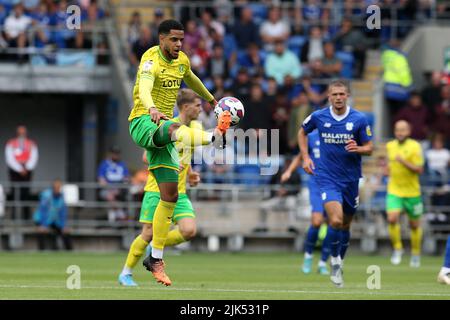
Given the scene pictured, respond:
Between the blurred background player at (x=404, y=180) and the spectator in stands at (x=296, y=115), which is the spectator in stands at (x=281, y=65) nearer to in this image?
the spectator in stands at (x=296, y=115)

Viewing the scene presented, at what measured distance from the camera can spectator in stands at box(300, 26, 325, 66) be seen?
31781 mm

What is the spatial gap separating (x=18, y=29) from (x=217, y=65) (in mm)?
4627

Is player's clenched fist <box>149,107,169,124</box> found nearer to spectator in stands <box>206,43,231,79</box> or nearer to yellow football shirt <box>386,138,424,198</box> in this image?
yellow football shirt <box>386,138,424,198</box>

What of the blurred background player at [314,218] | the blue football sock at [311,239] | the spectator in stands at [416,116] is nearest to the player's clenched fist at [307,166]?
the blurred background player at [314,218]

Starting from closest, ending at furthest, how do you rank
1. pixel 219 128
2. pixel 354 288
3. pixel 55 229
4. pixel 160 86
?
pixel 219 128 → pixel 160 86 → pixel 354 288 → pixel 55 229

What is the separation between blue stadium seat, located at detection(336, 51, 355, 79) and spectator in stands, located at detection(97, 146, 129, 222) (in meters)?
5.85

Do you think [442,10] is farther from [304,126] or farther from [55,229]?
[304,126]

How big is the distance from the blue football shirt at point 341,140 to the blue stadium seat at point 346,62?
556 inches

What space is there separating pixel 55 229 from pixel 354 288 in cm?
1301

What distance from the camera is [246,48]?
3173 cm

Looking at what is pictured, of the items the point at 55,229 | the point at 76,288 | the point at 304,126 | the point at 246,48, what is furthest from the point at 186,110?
the point at 246,48

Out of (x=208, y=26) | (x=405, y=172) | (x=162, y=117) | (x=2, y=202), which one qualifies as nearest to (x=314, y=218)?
(x=405, y=172)

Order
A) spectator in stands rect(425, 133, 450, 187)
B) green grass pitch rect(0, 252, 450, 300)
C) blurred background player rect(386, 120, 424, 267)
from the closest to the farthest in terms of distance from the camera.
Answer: green grass pitch rect(0, 252, 450, 300)
blurred background player rect(386, 120, 424, 267)
spectator in stands rect(425, 133, 450, 187)

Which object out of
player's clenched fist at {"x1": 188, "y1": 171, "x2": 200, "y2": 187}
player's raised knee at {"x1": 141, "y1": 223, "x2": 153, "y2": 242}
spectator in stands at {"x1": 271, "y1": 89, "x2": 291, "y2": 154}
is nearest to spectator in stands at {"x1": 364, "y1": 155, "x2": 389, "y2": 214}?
spectator in stands at {"x1": 271, "y1": 89, "x2": 291, "y2": 154}
